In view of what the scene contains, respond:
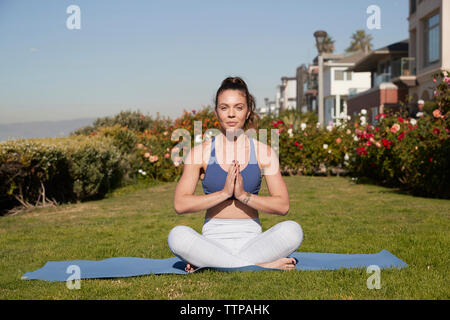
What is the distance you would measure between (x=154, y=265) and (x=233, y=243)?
3.24ft

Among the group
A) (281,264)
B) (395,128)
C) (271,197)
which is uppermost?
(395,128)

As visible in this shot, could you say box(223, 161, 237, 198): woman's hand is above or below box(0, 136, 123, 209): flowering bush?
above

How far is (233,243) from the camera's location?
4.71 m

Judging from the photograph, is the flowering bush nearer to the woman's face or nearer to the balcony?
the woman's face

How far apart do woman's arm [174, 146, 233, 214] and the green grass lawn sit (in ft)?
2.18

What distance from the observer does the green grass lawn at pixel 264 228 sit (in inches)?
161

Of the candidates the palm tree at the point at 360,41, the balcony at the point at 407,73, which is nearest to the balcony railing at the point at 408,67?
the balcony at the point at 407,73

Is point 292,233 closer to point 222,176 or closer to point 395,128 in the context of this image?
point 222,176

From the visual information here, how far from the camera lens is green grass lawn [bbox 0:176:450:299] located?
Answer: 4.09m

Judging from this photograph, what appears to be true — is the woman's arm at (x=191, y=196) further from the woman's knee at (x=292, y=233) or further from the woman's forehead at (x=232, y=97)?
the woman's knee at (x=292, y=233)

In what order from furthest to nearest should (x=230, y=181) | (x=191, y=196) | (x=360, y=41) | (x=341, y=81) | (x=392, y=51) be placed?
1. (x=360, y=41)
2. (x=341, y=81)
3. (x=392, y=51)
4. (x=191, y=196)
5. (x=230, y=181)

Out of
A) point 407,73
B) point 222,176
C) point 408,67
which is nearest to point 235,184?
point 222,176

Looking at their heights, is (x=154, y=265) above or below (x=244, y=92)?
below

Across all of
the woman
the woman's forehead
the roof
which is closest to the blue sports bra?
the woman
